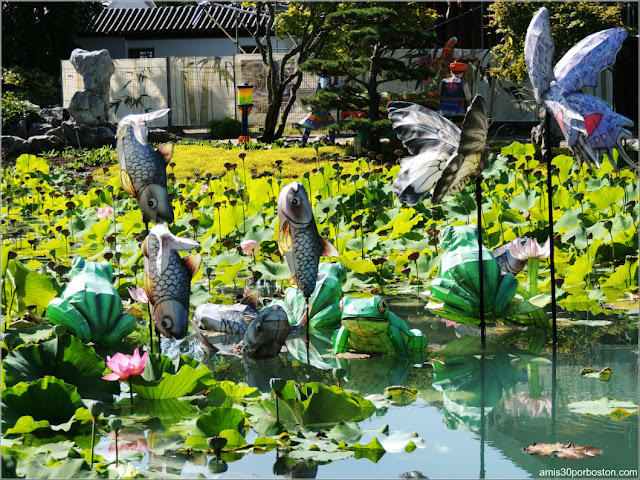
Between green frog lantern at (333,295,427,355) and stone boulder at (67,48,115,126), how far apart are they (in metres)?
12.2

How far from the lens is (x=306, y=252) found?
3186 millimetres

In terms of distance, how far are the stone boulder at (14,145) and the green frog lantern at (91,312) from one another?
9879 mm

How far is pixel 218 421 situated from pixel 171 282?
840 millimetres

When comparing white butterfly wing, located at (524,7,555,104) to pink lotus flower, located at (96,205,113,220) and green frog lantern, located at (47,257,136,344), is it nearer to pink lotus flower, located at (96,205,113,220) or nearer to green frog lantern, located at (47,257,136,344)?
green frog lantern, located at (47,257,136,344)

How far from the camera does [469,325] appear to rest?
3730mm

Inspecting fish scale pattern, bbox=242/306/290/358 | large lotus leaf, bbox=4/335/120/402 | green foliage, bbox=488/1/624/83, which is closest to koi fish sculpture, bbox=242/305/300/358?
fish scale pattern, bbox=242/306/290/358

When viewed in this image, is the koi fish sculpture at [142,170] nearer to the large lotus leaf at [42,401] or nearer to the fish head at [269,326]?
the fish head at [269,326]

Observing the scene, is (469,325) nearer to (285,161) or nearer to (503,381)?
(503,381)

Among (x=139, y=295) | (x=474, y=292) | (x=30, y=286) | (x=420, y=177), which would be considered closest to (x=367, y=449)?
(x=420, y=177)

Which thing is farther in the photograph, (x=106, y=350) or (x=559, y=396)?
(x=106, y=350)

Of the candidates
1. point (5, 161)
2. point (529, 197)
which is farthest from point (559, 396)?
point (5, 161)

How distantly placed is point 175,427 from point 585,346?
1.65 meters

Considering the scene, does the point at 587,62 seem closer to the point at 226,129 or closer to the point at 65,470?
the point at 65,470

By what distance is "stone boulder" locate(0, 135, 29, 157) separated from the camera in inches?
504
